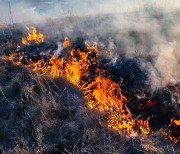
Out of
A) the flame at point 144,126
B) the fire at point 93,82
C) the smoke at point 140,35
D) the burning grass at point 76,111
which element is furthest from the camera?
the smoke at point 140,35

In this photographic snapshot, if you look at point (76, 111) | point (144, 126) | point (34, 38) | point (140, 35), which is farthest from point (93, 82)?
point (34, 38)

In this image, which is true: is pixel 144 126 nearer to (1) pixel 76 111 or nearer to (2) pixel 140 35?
(1) pixel 76 111

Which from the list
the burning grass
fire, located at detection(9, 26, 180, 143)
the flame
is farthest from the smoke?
the flame

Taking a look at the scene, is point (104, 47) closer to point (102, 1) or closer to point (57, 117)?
point (57, 117)

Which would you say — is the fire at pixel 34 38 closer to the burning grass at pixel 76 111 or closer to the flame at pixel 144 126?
the burning grass at pixel 76 111

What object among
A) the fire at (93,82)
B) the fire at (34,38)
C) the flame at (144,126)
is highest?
the fire at (34,38)

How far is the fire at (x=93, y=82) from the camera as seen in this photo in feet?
19.8

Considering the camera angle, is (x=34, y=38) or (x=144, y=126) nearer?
(x=144, y=126)

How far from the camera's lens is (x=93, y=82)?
7.14 metres

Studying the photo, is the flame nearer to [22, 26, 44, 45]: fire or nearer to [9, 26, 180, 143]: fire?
[9, 26, 180, 143]: fire

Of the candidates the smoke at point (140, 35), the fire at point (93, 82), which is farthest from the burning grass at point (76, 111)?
the smoke at point (140, 35)

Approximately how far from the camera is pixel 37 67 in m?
8.52

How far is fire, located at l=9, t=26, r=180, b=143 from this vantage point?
604 centimetres

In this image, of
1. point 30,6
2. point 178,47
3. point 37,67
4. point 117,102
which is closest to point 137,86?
point 117,102
